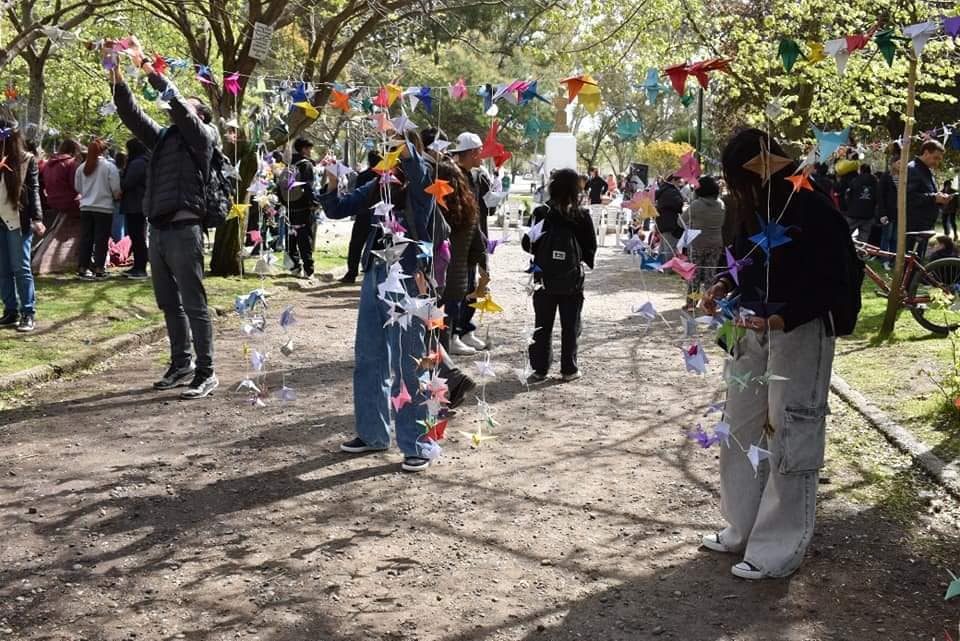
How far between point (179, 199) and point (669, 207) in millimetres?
9504

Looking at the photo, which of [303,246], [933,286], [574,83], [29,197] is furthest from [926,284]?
[29,197]

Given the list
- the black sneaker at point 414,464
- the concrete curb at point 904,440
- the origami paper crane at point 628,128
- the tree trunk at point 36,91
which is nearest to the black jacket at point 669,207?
the concrete curb at point 904,440

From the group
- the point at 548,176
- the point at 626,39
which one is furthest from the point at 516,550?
the point at 626,39

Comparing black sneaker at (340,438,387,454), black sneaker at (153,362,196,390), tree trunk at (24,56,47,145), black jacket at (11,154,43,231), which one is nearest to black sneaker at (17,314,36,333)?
black jacket at (11,154,43,231)

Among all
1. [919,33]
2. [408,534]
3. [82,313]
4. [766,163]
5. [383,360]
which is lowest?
[408,534]

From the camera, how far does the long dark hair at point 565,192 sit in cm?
888

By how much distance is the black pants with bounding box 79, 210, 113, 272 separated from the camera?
14.4 meters

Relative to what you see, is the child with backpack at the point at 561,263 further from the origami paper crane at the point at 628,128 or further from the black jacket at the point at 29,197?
the black jacket at the point at 29,197

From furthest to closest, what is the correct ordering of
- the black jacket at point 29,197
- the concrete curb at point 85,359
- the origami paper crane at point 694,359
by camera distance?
1. the black jacket at point 29,197
2. the concrete curb at point 85,359
3. the origami paper crane at point 694,359

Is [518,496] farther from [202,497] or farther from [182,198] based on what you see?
[182,198]

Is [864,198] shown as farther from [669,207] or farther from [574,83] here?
[574,83]

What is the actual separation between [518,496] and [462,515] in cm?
48

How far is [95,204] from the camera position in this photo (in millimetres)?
14297

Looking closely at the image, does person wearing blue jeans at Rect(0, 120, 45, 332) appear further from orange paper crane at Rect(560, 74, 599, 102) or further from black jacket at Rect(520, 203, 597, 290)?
orange paper crane at Rect(560, 74, 599, 102)
